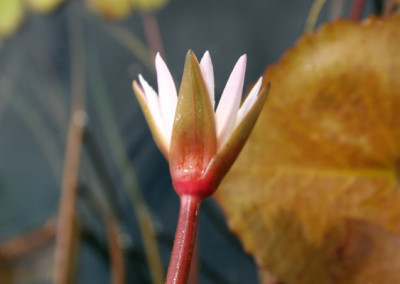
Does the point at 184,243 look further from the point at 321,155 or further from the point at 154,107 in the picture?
the point at 321,155

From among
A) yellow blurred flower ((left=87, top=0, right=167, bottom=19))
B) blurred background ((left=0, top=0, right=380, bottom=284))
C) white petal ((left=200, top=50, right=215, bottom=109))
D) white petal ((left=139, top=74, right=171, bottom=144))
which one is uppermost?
yellow blurred flower ((left=87, top=0, right=167, bottom=19))

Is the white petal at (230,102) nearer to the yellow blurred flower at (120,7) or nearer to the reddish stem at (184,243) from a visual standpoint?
the reddish stem at (184,243)

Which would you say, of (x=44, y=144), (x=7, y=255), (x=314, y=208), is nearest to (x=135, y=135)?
(x=44, y=144)

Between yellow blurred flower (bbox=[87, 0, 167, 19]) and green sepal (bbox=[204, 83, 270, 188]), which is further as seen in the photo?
yellow blurred flower (bbox=[87, 0, 167, 19])

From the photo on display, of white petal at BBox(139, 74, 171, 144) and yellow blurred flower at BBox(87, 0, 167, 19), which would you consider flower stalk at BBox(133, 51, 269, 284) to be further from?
yellow blurred flower at BBox(87, 0, 167, 19)

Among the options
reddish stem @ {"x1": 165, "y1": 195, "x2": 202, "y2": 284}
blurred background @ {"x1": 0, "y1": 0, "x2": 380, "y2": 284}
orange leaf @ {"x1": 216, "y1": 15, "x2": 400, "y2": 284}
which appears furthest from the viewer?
blurred background @ {"x1": 0, "y1": 0, "x2": 380, "y2": 284}

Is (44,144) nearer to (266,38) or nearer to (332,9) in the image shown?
(266,38)

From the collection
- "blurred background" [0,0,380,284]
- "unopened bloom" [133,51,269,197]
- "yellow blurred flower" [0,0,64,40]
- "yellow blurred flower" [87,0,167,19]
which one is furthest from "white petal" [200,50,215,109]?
"yellow blurred flower" [0,0,64,40]
